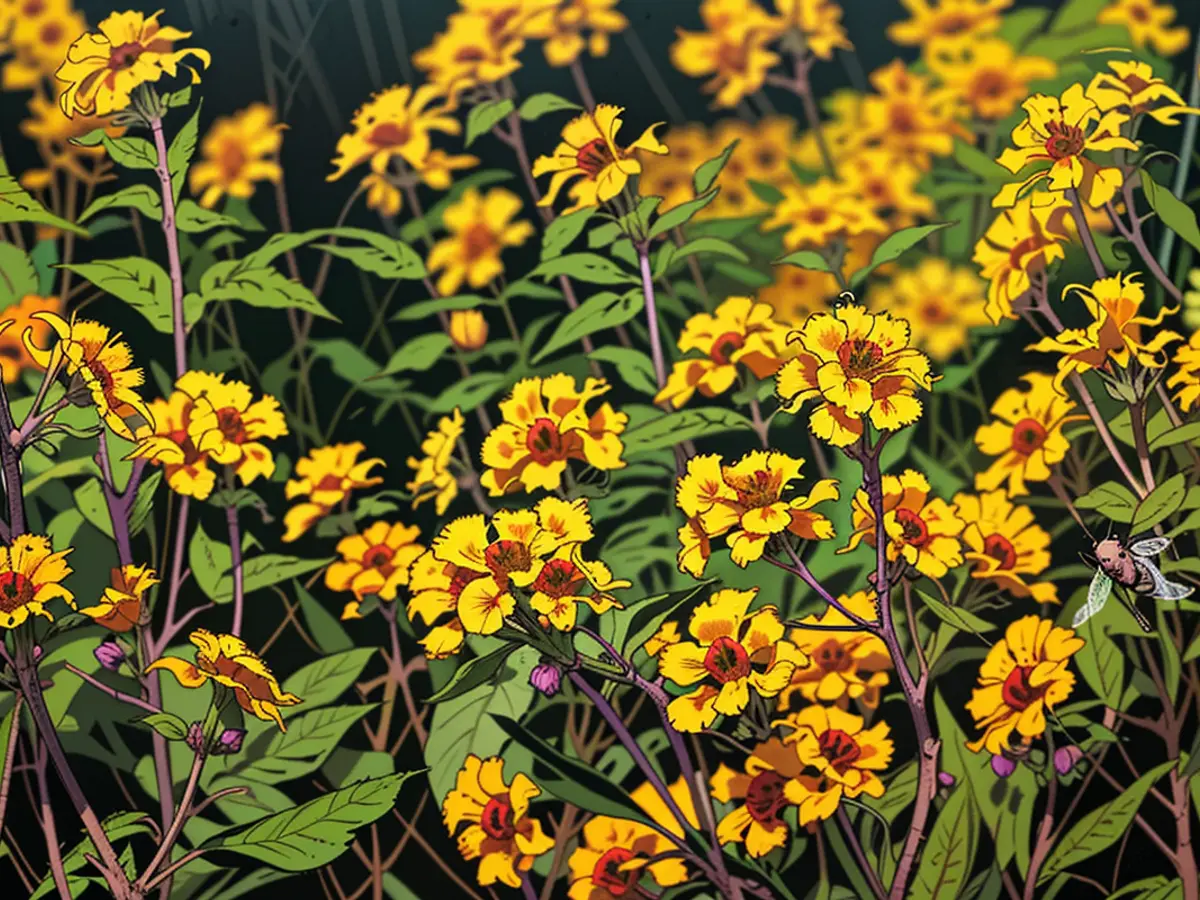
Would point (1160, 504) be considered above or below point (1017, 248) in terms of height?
below

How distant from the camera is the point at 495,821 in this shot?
0.78m

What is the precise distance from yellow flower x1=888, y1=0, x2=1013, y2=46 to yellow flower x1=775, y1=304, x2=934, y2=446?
0.86ft

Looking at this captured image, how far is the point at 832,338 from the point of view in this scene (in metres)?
0.77

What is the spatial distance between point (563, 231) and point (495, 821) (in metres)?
0.51

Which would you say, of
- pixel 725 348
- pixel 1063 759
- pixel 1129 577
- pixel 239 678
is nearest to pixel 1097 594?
pixel 1129 577

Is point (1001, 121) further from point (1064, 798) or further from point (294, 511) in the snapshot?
point (294, 511)

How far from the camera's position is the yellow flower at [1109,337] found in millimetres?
805

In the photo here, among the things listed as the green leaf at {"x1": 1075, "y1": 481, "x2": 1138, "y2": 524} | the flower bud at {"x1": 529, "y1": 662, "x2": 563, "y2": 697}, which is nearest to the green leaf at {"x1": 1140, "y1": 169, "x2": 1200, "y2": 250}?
the green leaf at {"x1": 1075, "y1": 481, "x2": 1138, "y2": 524}

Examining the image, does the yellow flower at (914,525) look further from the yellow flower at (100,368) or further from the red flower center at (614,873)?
the yellow flower at (100,368)

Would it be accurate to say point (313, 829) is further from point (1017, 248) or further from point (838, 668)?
point (1017, 248)

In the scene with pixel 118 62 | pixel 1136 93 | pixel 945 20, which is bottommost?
pixel 1136 93

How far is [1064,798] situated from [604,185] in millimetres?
655

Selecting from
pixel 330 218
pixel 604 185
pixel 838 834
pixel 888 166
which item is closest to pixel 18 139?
Answer: pixel 330 218

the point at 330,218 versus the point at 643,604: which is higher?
the point at 330,218
